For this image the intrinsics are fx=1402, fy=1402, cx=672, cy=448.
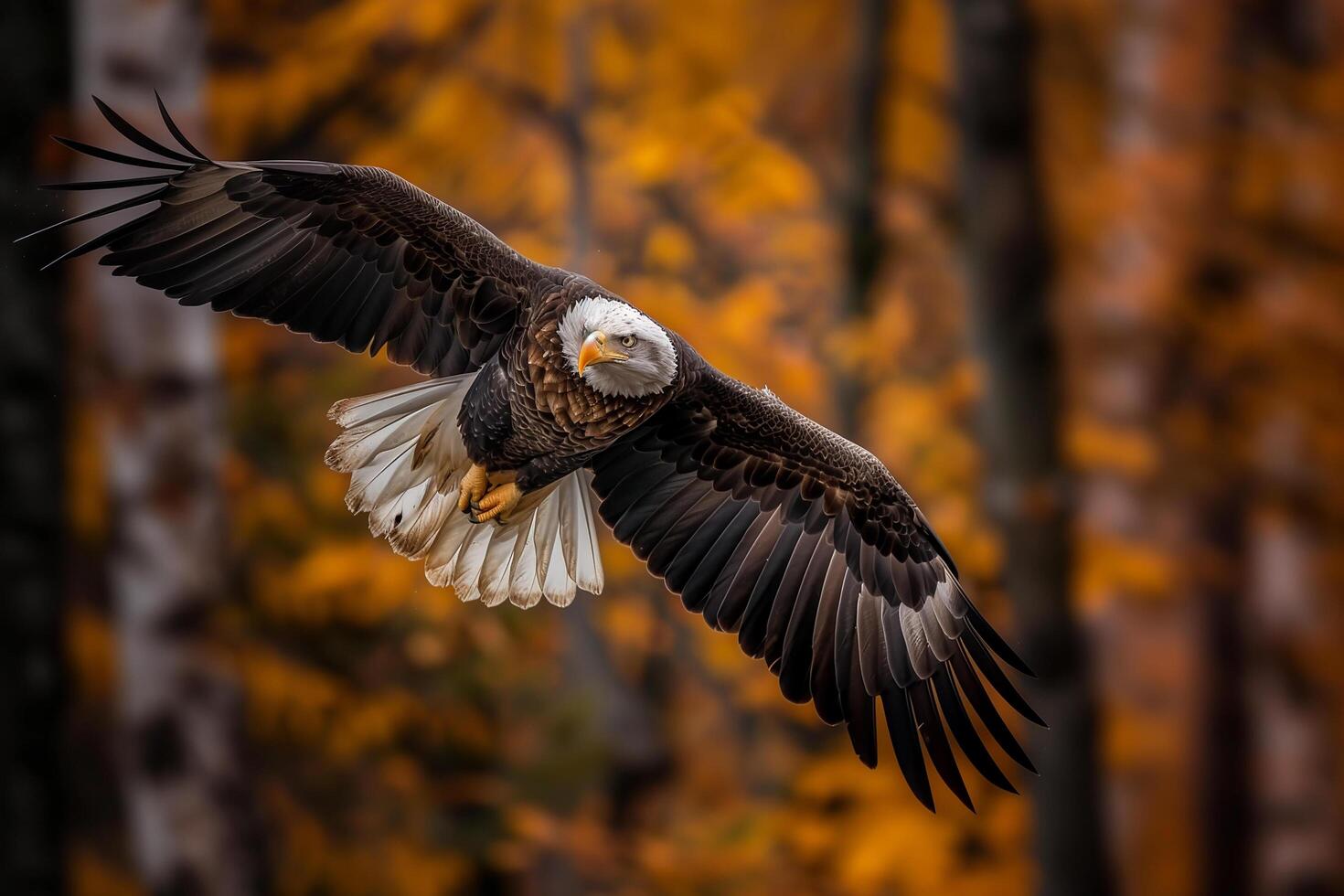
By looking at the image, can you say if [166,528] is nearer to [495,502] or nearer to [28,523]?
[28,523]

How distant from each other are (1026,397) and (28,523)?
391 centimetres

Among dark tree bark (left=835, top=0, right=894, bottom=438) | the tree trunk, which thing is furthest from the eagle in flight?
dark tree bark (left=835, top=0, right=894, bottom=438)

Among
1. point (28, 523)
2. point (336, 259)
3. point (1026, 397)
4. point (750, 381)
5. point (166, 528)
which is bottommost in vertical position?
point (28, 523)

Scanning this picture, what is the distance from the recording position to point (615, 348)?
279 cm

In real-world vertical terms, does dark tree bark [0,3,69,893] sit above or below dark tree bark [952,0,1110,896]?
below

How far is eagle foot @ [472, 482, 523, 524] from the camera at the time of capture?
3.19 m

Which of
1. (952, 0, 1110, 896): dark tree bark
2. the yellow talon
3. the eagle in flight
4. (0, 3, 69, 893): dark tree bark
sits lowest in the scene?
(0, 3, 69, 893): dark tree bark

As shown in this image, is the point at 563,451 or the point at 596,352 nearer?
the point at 596,352

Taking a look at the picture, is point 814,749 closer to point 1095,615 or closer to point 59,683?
point 1095,615

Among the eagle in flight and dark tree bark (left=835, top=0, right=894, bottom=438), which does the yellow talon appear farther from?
dark tree bark (left=835, top=0, right=894, bottom=438)

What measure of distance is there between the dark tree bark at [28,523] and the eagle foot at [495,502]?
2.90 meters

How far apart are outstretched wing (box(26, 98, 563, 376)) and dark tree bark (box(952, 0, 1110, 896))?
2913 millimetres

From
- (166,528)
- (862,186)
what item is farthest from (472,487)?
(862,186)

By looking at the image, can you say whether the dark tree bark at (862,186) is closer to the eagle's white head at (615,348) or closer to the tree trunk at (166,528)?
the tree trunk at (166,528)
